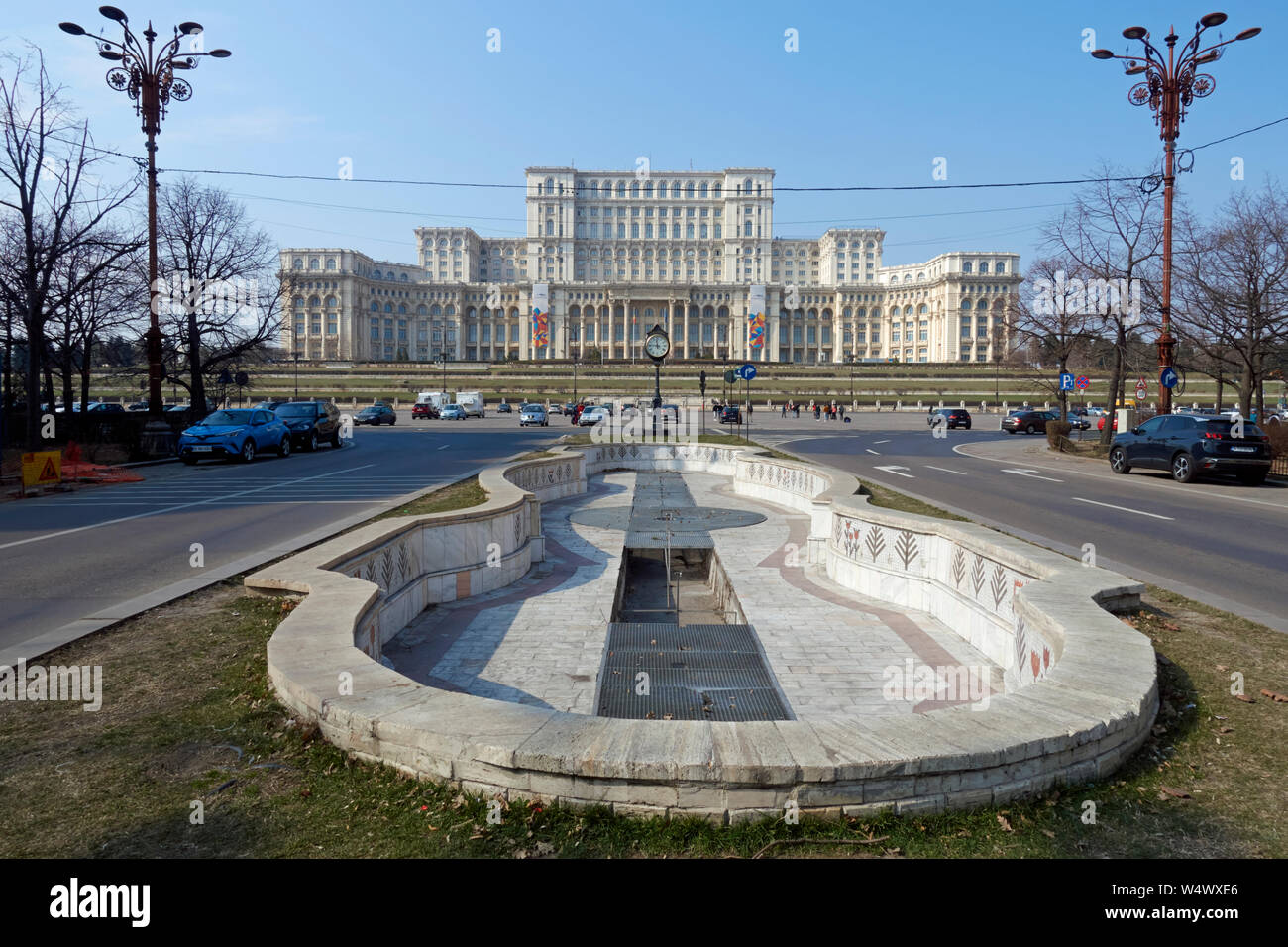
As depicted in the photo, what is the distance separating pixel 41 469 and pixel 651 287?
13532 centimetres

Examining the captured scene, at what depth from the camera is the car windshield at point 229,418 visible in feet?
78.4

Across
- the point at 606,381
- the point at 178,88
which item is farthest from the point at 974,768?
the point at 606,381

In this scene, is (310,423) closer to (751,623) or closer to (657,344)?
(657,344)

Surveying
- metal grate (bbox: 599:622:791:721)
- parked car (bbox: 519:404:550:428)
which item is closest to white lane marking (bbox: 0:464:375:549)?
metal grate (bbox: 599:622:791:721)

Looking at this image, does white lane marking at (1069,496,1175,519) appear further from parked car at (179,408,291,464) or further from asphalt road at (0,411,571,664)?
A: parked car at (179,408,291,464)

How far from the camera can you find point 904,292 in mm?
155875

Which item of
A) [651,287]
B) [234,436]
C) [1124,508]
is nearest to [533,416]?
[234,436]

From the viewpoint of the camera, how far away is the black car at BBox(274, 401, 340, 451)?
27828 millimetres

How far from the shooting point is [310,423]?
2823cm

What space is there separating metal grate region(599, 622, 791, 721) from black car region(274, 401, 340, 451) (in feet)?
74.9

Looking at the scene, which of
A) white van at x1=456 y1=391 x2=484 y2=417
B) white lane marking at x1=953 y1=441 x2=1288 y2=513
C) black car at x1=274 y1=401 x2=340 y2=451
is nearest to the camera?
white lane marking at x1=953 y1=441 x2=1288 y2=513

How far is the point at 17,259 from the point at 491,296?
453ft

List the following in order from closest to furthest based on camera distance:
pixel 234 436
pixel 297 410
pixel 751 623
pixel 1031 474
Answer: pixel 751 623
pixel 1031 474
pixel 234 436
pixel 297 410

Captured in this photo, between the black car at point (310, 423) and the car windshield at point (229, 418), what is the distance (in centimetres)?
221
